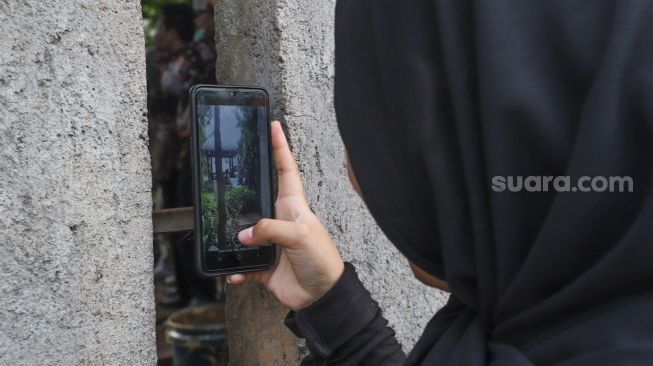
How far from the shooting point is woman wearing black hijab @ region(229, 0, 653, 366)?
84cm

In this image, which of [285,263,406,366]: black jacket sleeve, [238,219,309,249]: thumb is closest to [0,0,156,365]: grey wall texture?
[238,219,309,249]: thumb

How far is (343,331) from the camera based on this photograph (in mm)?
1553

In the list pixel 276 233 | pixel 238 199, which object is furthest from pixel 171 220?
pixel 276 233

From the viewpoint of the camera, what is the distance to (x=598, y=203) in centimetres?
88

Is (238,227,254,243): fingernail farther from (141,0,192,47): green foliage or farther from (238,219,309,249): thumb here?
(141,0,192,47): green foliage

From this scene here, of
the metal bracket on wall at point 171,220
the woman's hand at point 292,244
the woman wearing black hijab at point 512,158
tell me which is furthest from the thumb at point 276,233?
the woman wearing black hijab at point 512,158

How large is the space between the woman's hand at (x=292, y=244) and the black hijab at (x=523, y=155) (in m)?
0.46

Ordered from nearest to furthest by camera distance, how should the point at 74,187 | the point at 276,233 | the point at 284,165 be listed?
the point at 74,187, the point at 276,233, the point at 284,165

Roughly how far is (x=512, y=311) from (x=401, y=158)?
0.28 meters

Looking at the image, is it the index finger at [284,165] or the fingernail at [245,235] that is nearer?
the fingernail at [245,235]

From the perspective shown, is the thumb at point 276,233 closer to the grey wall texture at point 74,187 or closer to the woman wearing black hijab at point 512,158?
the grey wall texture at point 74,187

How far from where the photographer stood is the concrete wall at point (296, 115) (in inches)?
69.6

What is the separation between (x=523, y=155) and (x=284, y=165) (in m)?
0.82

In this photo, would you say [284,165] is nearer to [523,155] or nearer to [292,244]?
[292,244]
